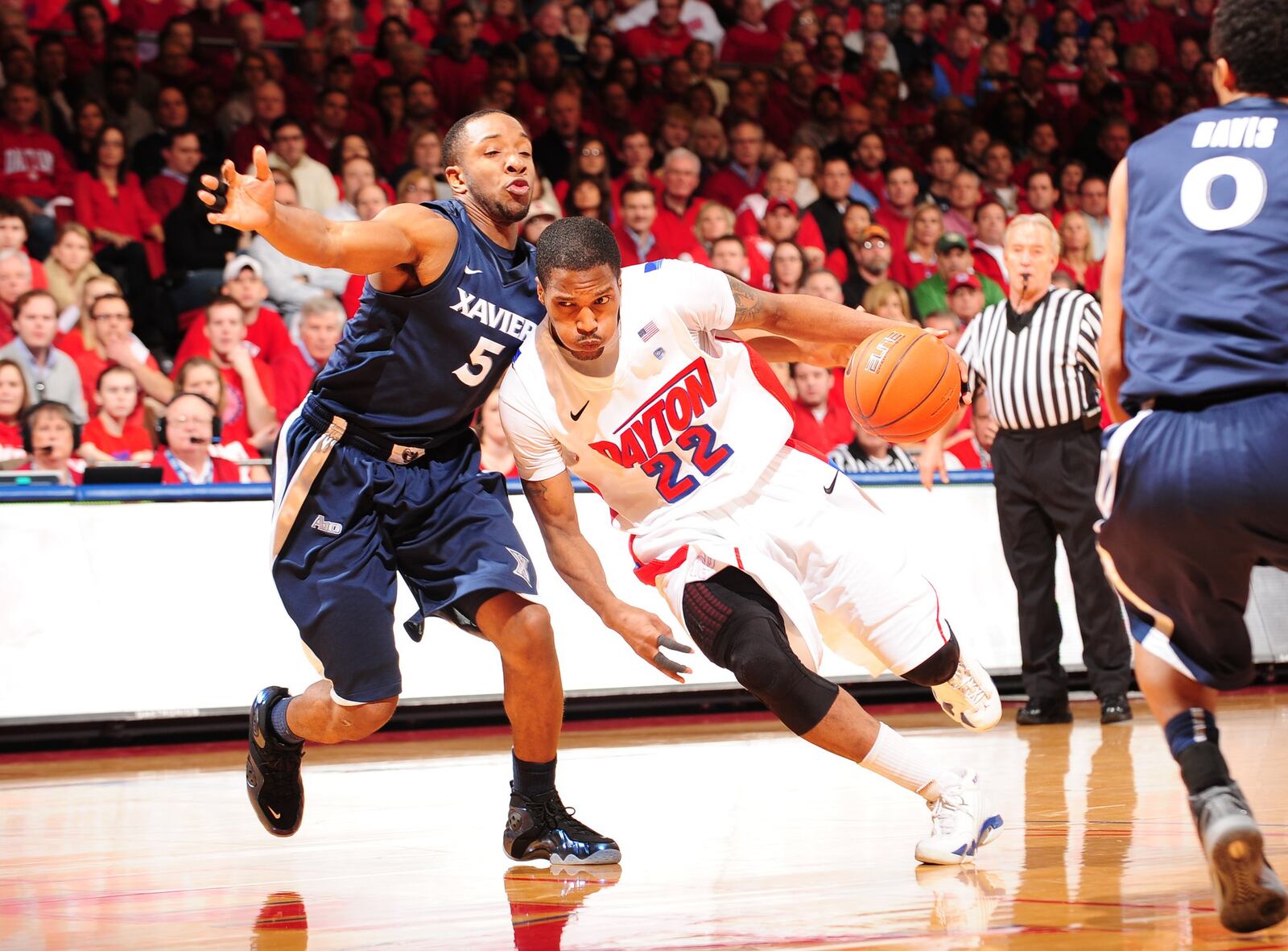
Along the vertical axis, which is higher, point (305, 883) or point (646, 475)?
point (646, 475)

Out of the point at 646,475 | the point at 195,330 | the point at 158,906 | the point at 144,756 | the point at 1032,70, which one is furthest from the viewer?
the point at 1032,70

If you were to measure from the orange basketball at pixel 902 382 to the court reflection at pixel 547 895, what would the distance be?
56.6 inches

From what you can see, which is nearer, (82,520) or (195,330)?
(82,520)

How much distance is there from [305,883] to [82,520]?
11.2ft

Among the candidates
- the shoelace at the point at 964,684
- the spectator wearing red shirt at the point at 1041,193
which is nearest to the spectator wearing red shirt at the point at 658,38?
the spectator wearing red shirt at the point at 1041,193

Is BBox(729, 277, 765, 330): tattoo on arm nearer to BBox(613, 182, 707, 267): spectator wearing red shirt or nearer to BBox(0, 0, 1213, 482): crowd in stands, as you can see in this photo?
BBox(0, 0, 1213, 482): crowd in stands

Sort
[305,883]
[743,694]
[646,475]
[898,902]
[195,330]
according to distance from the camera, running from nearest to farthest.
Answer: [898,902] < [305,883] < [646,475] < [743,694] < [195,330]

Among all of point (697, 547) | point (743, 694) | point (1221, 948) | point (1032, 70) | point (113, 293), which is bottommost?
point (743, 694)

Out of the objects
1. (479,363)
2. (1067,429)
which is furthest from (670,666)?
(1067,429)

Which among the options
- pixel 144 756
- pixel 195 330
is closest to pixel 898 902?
pixel 144 756

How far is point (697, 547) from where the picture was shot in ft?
13.6

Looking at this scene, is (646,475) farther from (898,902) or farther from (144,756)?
(144,756)

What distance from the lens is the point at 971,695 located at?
172 inches

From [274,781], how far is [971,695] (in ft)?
6.85
